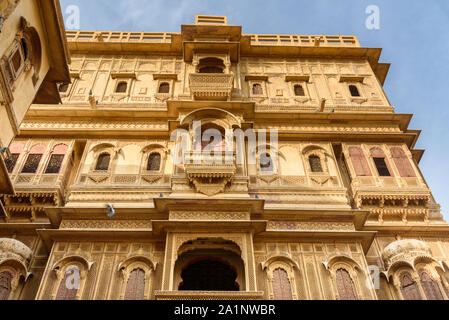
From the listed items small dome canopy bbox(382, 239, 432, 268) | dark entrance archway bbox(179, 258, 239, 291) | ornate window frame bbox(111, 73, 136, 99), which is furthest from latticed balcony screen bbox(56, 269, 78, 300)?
ornate window frame bbox(111, 73, 136, 99)

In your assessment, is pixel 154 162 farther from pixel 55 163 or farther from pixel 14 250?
pixel 14 250

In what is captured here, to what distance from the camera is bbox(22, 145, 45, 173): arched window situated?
1358 centimetres

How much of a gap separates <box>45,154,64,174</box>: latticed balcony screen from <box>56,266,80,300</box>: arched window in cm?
400

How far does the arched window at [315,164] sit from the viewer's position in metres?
13.9

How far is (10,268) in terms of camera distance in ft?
35.7

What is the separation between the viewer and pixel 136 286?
10508 mm

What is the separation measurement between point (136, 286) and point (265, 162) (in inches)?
230

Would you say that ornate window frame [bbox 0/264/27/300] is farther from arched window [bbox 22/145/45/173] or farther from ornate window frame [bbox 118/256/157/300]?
arched window [bbox 22/145/45/173]

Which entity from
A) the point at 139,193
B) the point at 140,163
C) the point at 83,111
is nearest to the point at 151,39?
the point at 83,111

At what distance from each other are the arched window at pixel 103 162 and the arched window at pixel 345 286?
25.7ft

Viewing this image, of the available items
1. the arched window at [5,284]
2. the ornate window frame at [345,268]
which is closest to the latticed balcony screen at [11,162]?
the arched window at [5,284]

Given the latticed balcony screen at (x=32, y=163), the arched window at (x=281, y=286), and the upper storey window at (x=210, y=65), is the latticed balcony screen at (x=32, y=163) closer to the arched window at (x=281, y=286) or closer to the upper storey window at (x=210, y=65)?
the upper storey window at (x=210, y=65)

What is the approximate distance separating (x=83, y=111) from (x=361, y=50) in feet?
39.2

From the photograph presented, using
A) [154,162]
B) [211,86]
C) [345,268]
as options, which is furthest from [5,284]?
[211,86]
